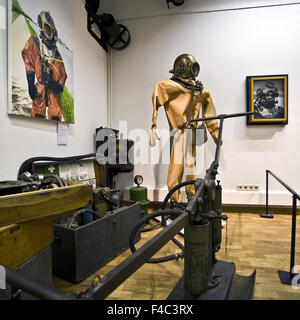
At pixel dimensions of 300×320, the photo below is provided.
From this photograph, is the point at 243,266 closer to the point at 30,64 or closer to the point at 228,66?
the point at 30,64

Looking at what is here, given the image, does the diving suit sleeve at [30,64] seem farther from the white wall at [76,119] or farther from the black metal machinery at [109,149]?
the black metal machinery at [109,149]

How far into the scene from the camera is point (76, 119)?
8.34 ft

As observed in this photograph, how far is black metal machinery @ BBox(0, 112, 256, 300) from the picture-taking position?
429 mm

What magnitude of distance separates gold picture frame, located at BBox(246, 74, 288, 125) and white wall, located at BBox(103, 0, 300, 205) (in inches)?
3.8

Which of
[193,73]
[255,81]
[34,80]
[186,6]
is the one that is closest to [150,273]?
[34,80]

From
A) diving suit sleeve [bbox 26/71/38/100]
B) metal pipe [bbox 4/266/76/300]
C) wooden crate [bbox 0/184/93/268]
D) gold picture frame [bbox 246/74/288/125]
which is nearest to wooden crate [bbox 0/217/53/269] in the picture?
wooden crate [bbox 0/184/93/268]

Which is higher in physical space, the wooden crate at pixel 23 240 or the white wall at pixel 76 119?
the white wall at pixel 76 119

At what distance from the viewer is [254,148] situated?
3100 millimetres

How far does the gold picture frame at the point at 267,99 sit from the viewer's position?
2980 millimetres

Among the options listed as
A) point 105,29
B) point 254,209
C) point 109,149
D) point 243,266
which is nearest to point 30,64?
point 109,149

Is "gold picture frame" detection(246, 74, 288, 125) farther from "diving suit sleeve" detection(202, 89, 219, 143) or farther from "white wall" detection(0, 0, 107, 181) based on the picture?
"white wall" detection(0, 0, 107, 181)

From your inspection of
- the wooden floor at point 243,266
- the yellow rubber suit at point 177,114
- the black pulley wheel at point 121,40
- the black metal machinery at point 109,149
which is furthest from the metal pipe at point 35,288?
the black pulley wheel at point 121,40

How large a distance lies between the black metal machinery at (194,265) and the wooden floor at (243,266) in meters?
0.15
